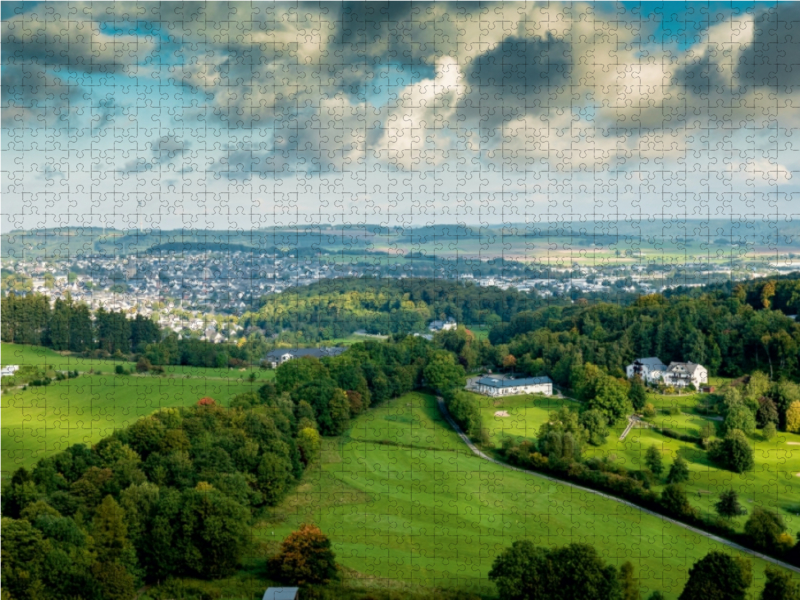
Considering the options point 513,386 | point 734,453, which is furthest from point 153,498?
point 513,386

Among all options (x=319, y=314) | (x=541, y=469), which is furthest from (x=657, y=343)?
(x=319, y=314)

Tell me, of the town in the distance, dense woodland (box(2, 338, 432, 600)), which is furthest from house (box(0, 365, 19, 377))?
dense woodland (box(2, 338, 432, 600))

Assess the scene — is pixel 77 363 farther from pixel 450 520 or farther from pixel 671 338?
pixel 671 338

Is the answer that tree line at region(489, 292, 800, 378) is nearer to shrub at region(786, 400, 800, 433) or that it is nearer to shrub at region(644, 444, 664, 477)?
shrub at region(786, 400, 800, 433)

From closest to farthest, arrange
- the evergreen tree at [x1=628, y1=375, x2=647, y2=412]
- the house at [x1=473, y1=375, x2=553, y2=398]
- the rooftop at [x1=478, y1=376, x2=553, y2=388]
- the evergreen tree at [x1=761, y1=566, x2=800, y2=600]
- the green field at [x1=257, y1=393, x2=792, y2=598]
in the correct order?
1. the evergreen tree at [x1=761, y1=566, x2=800, y2=600]
2. the green field at [x1=257, y1=393, x2=792, y2=598]
3. the evergreen tree at [x1=628, y1=375, x2=647, y2=412]
4. the house at [x1=473, y1=375, x2=553, y2=398]
5. the rooftop at [x1=478, y1=376, x2=553, y2=388]

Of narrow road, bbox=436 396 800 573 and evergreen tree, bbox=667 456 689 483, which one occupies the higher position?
evergreen tree, bbox=667 456 689 483

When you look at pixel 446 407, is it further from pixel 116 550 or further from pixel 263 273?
pixel 116 550

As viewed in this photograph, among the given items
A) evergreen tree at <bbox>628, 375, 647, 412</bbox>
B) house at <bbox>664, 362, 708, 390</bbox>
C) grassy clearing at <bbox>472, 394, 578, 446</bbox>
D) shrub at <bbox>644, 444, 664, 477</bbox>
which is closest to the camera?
shrub at <bbox>644, 444, 664, 477</bbox>
